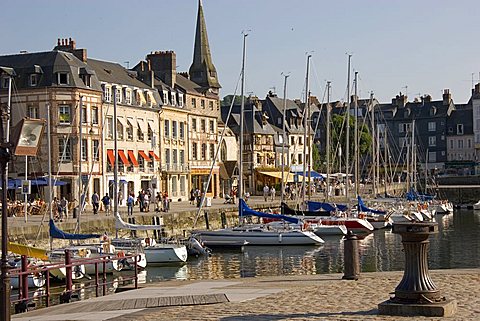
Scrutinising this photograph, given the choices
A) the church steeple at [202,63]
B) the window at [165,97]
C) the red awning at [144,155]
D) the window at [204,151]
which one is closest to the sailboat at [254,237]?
the red awning at [144,155]

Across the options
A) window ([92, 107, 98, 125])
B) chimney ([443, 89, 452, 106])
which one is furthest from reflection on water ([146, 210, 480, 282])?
chimney ([443, 89, 452, 106])

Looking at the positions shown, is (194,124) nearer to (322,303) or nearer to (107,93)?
(107,93)

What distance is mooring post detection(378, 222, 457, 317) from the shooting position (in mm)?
14227

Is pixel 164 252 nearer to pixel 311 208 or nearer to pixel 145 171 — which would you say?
pixel 311 208

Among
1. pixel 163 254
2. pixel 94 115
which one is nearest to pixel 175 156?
pixel 94 115

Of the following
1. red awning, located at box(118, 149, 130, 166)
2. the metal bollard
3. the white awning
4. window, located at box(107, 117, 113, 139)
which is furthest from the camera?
the white awning

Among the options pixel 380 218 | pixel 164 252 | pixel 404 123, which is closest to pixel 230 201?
pixel 380 218

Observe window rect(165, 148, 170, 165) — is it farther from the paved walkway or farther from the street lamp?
the street lamp

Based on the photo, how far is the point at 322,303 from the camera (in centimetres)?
1594

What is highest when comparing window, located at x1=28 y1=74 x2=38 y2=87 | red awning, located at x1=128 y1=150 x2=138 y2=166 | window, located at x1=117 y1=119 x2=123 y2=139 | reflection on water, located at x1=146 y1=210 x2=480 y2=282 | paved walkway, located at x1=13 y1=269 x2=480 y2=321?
window, located at x1=28 y1=74 x2=38 y2=87

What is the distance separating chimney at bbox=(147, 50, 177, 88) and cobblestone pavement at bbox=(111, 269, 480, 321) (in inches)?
2154

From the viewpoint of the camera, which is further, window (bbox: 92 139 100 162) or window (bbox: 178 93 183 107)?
window (bbox: 178 93 183 107)

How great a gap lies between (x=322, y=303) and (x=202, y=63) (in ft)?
238

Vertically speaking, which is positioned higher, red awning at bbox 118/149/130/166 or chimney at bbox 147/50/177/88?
chimney at bbox 147/50/177/88
